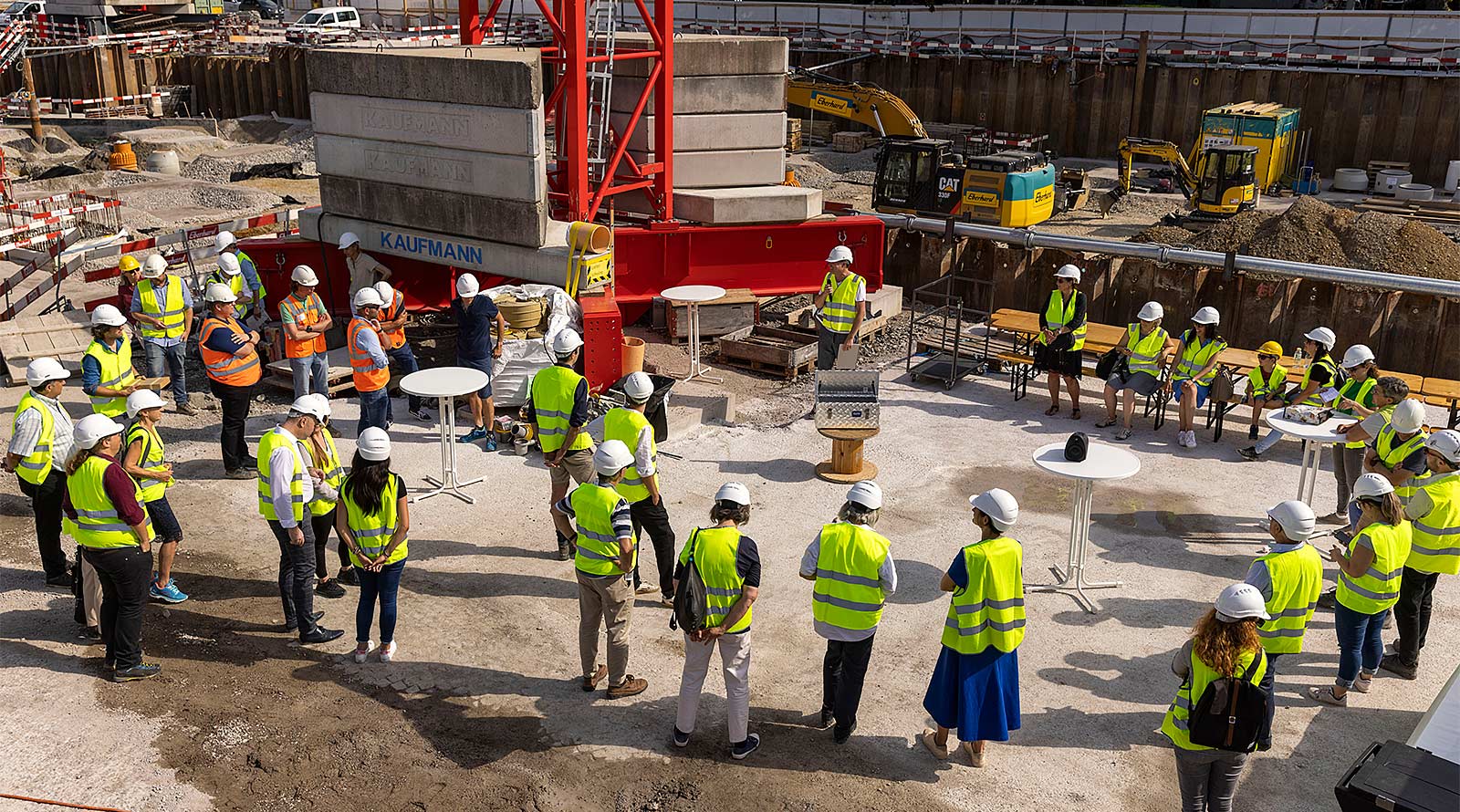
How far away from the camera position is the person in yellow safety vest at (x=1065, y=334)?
1388cm

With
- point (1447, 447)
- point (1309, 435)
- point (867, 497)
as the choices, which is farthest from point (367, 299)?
point (1447, 447)

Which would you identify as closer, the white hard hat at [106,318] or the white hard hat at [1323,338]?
the white hard hat at [106,318]

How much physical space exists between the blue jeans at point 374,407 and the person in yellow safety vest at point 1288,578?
820 cm

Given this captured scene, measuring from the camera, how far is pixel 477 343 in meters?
13.2

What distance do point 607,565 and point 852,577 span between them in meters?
1.62

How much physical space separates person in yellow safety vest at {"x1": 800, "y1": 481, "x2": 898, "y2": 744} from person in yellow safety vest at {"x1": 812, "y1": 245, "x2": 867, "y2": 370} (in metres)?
6.69

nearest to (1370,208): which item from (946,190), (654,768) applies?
(946,190)

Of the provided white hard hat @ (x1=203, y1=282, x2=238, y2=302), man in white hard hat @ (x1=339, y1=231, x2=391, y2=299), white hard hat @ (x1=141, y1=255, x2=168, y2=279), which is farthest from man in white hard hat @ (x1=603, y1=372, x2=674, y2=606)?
man in white hard hat @ (x1=339, y1=231, x2=391, y2=299)

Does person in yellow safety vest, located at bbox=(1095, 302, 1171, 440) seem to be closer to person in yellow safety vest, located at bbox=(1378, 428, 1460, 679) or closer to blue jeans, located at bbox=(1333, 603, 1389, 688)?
person in yellow safety vest, located at bbox=(1378, 428, 1460, 679)

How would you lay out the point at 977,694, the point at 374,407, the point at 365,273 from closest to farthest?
1. the point at 977,694
2. the point at 374,407
3. the point at 365,273

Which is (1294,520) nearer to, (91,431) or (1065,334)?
(1065,334)

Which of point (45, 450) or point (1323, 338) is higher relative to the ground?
point (1323, 338)

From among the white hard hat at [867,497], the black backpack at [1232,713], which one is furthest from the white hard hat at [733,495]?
the black backpack at [1232,713]

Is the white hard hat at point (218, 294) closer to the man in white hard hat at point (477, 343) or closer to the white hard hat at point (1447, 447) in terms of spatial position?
the man in white hard hat at point (477, 343)
